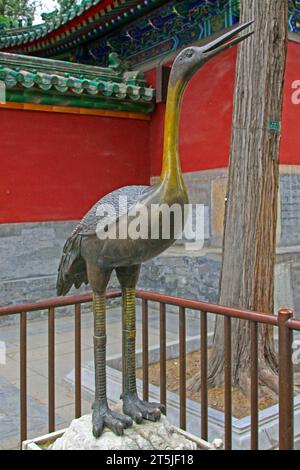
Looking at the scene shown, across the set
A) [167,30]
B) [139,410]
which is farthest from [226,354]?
[167,30]

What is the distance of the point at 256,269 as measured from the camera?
3.37m

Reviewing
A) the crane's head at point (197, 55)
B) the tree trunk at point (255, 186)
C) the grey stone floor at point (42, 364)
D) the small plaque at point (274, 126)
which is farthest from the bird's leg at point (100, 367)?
the small plaque at point (274, 126)

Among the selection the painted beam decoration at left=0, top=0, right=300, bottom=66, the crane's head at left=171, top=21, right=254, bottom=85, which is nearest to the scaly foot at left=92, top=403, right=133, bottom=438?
the crane's head at left=171, top=21, right=254, bottom=85

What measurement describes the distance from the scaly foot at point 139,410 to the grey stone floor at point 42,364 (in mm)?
1194

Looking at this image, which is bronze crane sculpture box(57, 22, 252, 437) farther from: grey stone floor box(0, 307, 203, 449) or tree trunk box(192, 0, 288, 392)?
tree trunk box(192, 0, 288, 392)

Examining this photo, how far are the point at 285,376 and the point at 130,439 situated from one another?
0.68m

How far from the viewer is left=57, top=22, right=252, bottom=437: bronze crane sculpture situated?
5.86 feet

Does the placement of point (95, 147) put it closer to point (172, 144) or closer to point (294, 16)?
point (294, 16)

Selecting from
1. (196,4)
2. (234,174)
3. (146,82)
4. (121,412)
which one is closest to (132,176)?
(146,82)

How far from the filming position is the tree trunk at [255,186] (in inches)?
133

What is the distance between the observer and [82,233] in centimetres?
201

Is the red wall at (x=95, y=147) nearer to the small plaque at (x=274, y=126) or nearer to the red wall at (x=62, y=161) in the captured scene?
the red wall at (x=62, y=161)
